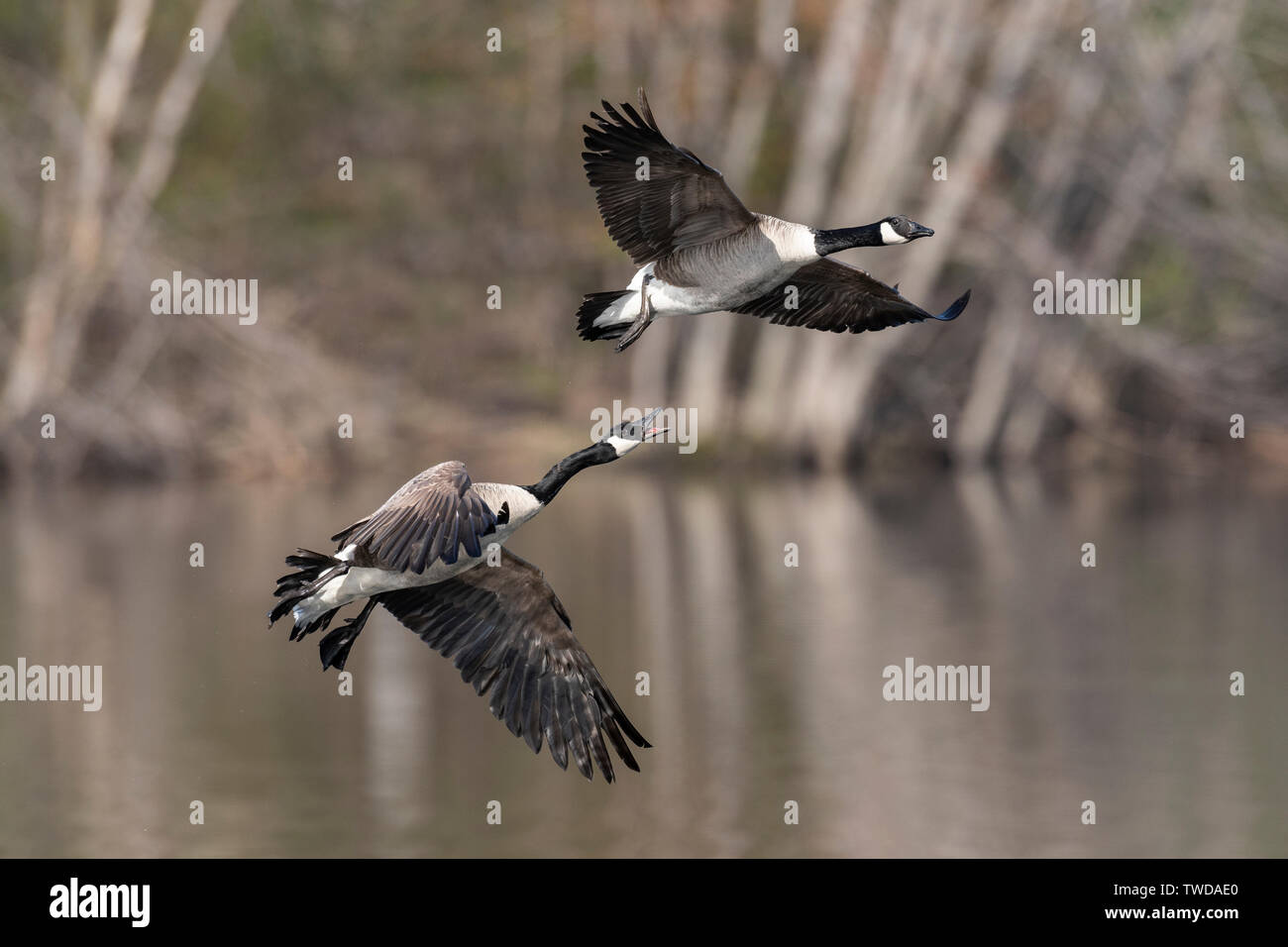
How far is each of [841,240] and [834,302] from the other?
93 centimetres

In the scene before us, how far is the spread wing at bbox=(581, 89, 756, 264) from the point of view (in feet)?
27.0

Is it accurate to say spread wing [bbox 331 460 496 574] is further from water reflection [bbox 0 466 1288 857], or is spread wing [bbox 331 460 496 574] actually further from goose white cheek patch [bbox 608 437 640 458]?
water reflection [bbox 0 466 1288 857]

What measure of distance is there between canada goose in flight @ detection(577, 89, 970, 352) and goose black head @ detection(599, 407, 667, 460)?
0.34 metres

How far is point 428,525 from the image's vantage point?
7.11 metres

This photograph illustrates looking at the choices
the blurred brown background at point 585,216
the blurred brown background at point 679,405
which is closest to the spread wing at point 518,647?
the blurred brown background at point 679,405

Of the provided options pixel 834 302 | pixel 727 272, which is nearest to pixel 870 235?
pixel 727 272

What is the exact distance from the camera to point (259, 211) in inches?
1599

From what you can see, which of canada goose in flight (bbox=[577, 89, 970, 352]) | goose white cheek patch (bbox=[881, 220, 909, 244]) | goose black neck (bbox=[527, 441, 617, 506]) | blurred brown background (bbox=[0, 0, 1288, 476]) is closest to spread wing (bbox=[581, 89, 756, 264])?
canada goose in flight (bbox=[577, 89, 970, 352])

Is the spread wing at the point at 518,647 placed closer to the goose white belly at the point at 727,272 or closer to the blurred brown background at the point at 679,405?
the goose white belly at the point at 727,272

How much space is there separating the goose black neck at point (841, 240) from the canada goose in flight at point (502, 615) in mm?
1091

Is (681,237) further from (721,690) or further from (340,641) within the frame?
(721,690)
